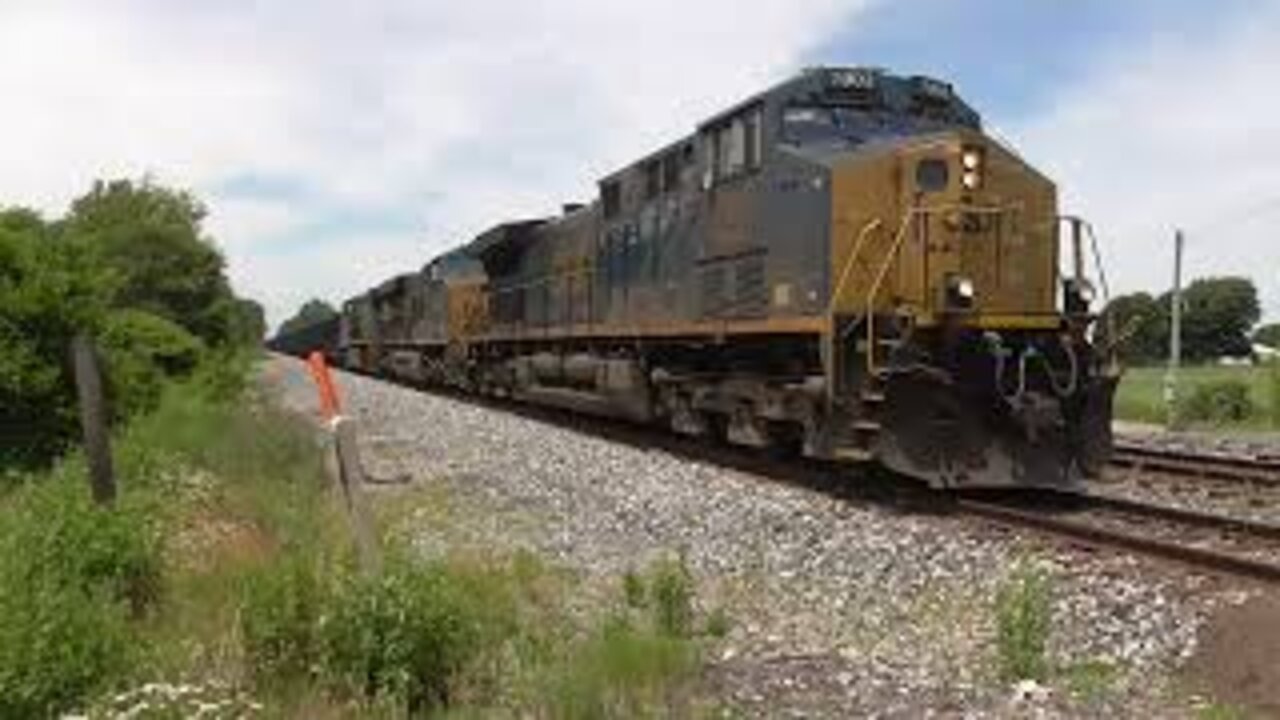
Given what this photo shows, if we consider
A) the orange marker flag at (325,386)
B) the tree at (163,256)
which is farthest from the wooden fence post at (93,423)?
the tree at (163,256)

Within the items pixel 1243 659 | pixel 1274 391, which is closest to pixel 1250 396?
pixel 1274 391

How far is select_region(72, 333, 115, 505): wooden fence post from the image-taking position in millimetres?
9430

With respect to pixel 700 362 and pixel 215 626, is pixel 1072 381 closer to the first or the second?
pixel 700 362

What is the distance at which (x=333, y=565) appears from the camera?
327 inches

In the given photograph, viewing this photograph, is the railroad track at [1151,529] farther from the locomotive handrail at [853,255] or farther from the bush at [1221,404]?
the bush at [1221,404]

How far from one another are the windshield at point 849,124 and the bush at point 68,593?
7.36m

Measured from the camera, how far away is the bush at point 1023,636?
820 cm

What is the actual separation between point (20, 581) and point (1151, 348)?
74.6 metres

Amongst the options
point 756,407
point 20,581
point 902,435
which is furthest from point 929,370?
point 20,581

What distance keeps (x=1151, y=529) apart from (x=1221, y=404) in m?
21.6

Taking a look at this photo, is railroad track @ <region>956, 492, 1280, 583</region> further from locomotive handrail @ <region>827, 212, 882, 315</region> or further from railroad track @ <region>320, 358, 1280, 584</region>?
locomotive handrail @ <region>827, 212, 882, 315</region>

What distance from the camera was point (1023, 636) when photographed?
8.28 meters

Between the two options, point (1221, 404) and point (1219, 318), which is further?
point (1219, 318)

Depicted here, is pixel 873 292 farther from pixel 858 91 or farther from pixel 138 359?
pixel 138 359
